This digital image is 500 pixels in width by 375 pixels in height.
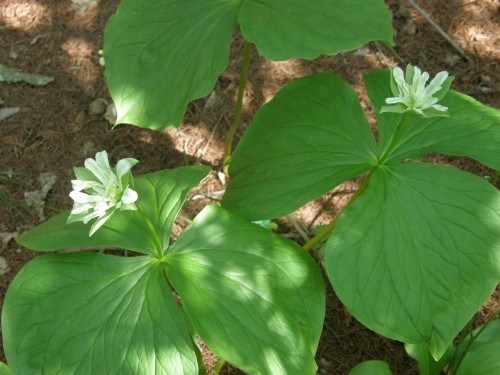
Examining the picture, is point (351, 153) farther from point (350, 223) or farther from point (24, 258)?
point (24, 258)

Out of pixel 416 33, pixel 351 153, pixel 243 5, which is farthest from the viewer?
pixel 416 33

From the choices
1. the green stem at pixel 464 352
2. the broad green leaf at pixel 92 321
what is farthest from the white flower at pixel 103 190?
the green stem at pixel 464 352

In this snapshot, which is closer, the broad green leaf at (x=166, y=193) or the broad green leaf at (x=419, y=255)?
the broad green leaf at (x=419, y=255)

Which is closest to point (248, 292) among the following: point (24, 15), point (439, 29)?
point (439, 29)

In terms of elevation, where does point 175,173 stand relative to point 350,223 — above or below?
below

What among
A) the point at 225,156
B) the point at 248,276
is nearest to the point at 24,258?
the point at 225,156

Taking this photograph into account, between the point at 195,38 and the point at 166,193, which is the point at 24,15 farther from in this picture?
the point at 166,193

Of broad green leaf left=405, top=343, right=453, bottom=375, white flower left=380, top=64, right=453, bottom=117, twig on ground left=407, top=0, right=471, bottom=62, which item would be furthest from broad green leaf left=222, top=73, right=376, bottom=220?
twig on ground left=407, top=0, right=471, bottom=62

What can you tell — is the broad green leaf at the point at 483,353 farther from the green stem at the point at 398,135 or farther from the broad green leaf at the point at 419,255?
the green stem at the point at 398,135
